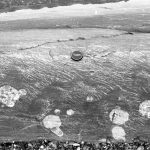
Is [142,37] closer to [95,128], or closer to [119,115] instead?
[119,115]

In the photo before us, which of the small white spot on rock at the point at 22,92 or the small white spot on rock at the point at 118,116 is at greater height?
the small white spot on rock at the point at 22,92

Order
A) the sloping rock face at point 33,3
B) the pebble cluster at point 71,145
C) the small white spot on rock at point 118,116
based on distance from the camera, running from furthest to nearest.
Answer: the sloping rock face at point 33,3, the pebble cluster at point 71,145, the small white spot on rock at point 118,116

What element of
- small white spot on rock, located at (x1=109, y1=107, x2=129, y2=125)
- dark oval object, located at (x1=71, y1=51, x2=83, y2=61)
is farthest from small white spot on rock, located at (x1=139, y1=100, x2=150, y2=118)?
dark oval object, located at (x1=71, y1=51, x2=83, y2=61)

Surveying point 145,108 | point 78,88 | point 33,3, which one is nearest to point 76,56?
point 78,88

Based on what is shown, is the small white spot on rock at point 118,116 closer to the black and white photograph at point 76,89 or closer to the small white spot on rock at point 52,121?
the black and white photograph at point 76,89

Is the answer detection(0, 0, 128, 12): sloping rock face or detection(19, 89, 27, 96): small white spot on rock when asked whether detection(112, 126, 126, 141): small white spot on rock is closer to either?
detection(19, 89, 27, 96): small white spot on rock

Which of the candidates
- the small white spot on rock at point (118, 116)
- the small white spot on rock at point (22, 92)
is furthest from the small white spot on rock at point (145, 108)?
the small white spot on rock at point (22, 92)

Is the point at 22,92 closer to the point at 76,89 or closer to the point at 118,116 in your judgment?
the point at 76,89
